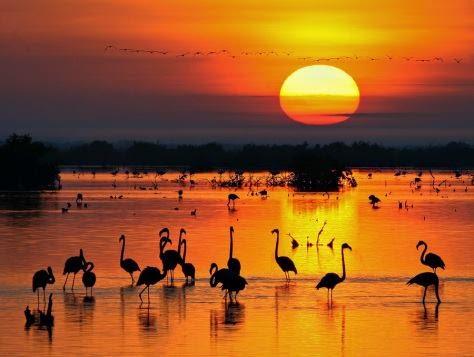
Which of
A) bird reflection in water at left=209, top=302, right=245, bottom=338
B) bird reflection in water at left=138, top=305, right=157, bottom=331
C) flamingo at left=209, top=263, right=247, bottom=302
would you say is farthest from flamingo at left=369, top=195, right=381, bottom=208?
bird reflection in water at left=138, top=305, right=157, bottom=331

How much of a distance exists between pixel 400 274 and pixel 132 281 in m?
5.82

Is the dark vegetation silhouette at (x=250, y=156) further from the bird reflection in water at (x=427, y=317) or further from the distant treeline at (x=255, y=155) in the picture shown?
the bird reflection in water at (x=427, y=317)

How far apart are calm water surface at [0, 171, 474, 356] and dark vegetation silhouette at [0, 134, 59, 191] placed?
23.0 meters

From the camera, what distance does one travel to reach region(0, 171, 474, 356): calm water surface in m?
15.7

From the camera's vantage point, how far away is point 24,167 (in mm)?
68438

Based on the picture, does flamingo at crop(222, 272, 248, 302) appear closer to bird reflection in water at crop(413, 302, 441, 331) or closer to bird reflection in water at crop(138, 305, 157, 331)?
bird reflection in water at crop(138, 305, 157, 331)

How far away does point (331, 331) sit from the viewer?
54.5ft

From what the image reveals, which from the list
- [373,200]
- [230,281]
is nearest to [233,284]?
[230,281]

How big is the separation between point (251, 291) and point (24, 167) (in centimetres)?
4955

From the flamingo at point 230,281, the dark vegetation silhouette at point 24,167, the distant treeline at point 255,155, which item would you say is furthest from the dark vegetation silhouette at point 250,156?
the flamingo at point 230,281

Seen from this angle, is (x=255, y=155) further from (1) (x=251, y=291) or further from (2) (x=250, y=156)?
(1) (x=251, y=291)

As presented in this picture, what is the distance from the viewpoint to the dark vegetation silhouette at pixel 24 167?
6727 centimetres

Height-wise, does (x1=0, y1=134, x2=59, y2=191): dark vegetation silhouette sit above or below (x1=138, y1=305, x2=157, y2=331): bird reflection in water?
above

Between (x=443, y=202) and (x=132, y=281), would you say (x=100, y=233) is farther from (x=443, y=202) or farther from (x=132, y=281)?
(x=443, y=202)
